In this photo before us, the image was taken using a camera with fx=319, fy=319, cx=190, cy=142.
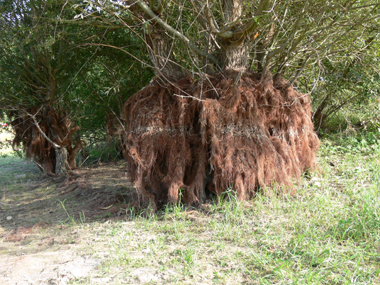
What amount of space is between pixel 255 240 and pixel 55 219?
299 cm

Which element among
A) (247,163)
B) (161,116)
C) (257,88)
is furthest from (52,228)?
(257,88)

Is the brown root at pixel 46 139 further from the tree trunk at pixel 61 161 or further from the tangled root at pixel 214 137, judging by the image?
the tangled root at pixel 214 137

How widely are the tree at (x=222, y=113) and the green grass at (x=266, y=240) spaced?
1.21 ft

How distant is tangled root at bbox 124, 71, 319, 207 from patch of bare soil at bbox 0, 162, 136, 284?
0.90 metres

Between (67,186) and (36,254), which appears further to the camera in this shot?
(67,186)

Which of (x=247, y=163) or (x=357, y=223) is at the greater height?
(x=247, y=163)

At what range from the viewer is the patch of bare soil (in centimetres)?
287

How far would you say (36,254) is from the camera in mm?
3264

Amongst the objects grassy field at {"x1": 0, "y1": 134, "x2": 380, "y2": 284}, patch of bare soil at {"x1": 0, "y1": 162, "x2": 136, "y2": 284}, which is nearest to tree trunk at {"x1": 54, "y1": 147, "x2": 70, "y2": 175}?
patch of bare soil at {"x1": 0, "y1": 162, "x2": 136, "y2": 284}

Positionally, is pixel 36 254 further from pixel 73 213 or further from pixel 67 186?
pixel 67 186

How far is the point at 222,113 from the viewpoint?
4074mm

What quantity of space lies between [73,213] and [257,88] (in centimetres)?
322

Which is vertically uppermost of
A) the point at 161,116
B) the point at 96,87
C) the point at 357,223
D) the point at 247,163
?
the point at 96,87

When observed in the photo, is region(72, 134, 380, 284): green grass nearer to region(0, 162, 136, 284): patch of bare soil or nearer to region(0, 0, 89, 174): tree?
region(0, 162, 136, 284): patch of bare soil
